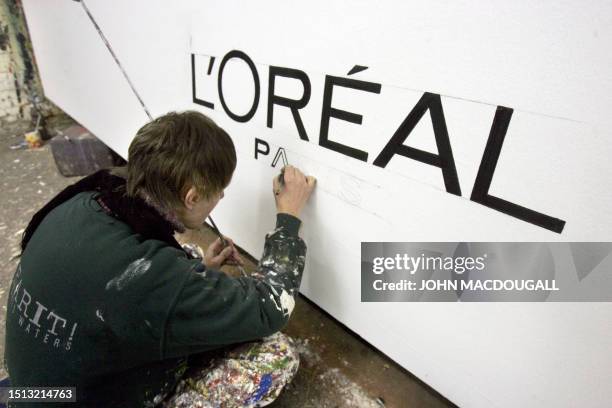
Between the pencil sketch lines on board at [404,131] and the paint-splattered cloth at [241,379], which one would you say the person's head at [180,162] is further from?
the paint-splattered cloth at [241,379]

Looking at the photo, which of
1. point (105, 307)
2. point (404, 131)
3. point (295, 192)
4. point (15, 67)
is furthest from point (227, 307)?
point (15, 67)

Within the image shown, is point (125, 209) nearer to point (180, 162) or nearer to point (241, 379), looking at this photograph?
point (180, 162)

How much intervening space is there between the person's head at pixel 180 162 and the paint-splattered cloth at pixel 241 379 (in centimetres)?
43

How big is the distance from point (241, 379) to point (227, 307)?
32 cm

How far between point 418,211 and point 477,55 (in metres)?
0.36

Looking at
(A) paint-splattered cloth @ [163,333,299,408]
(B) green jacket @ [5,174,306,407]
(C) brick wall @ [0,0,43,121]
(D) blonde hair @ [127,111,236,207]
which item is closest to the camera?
(B) green jacket @ [5,174,306,407]

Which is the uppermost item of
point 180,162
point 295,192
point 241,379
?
point 180,162

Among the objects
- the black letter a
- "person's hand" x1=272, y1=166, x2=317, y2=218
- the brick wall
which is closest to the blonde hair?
"person's hand" x1=272, y1=166, x2=317, y2=218

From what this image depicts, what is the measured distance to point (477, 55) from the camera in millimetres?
627

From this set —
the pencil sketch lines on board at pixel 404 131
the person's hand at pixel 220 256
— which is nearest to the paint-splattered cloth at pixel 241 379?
the person's hand at pixel 220 256

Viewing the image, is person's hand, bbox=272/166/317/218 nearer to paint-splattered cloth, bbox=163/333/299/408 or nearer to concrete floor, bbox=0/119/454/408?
paint-splattered cloth, bbox=163/333/299/408

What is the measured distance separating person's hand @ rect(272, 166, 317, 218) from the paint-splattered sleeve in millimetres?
180

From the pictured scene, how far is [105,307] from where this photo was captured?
2.03 feet

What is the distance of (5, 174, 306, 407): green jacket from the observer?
62 centimetres
